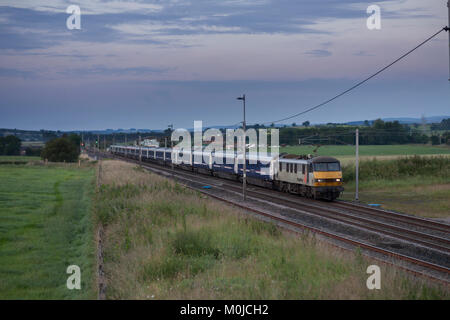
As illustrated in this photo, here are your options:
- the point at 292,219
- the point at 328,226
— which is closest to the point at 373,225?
the point at 328,226

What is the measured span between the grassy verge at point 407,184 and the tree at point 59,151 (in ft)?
271

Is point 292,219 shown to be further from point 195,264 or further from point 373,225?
point 195,264

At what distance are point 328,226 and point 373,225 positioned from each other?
2.34 m

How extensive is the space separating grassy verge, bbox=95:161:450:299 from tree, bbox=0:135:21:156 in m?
162

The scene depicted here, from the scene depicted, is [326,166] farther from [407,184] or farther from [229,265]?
[229,265]

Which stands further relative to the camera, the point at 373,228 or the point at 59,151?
the point at 59,151

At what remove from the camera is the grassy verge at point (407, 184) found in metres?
29.9

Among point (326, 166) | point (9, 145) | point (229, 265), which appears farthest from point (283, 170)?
point (9, 145)

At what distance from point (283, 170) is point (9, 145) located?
498ft

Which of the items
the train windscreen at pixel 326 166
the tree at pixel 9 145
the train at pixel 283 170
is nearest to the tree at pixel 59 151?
the train at pixel 283 170

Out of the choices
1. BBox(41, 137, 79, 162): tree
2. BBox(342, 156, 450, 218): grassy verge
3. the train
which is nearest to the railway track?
the train

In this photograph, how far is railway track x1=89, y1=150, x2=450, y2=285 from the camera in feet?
51.6

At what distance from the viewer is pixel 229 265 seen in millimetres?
12375
